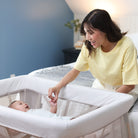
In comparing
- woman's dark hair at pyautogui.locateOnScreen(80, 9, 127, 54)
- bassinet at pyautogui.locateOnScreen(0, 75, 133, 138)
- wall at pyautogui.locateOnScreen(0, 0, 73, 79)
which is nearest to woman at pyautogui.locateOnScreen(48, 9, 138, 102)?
woman's dark hair at pyautogui.locateOnScreen(80, 9, 127, 54)

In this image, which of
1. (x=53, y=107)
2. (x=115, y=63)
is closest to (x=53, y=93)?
(x=53, y=107)

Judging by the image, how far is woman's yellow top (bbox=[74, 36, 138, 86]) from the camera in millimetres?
1321

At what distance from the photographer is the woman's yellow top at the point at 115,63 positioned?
1.32m

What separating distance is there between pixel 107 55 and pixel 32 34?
2089 millimetres

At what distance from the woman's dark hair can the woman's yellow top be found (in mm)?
51

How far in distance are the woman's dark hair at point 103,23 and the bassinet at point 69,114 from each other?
12.3 inches

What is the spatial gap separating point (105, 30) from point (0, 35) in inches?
74.2

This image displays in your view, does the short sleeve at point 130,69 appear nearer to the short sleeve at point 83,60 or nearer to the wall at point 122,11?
the short sleeve at point 83,60

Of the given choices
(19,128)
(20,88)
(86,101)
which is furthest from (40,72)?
(19,128)

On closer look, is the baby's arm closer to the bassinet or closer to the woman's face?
the bassinet

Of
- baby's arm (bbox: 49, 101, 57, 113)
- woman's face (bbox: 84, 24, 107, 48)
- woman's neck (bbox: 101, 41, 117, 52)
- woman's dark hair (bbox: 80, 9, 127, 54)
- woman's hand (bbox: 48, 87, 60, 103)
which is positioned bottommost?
baby's arm (bbox: 49, 101, 57, 113)

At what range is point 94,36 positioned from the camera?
4.36 feet

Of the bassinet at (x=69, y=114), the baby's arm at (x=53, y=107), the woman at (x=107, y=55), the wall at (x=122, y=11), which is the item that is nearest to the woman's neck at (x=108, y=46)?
the woman at (x=107, y=55)

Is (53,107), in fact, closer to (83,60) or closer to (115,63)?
(83,60)
